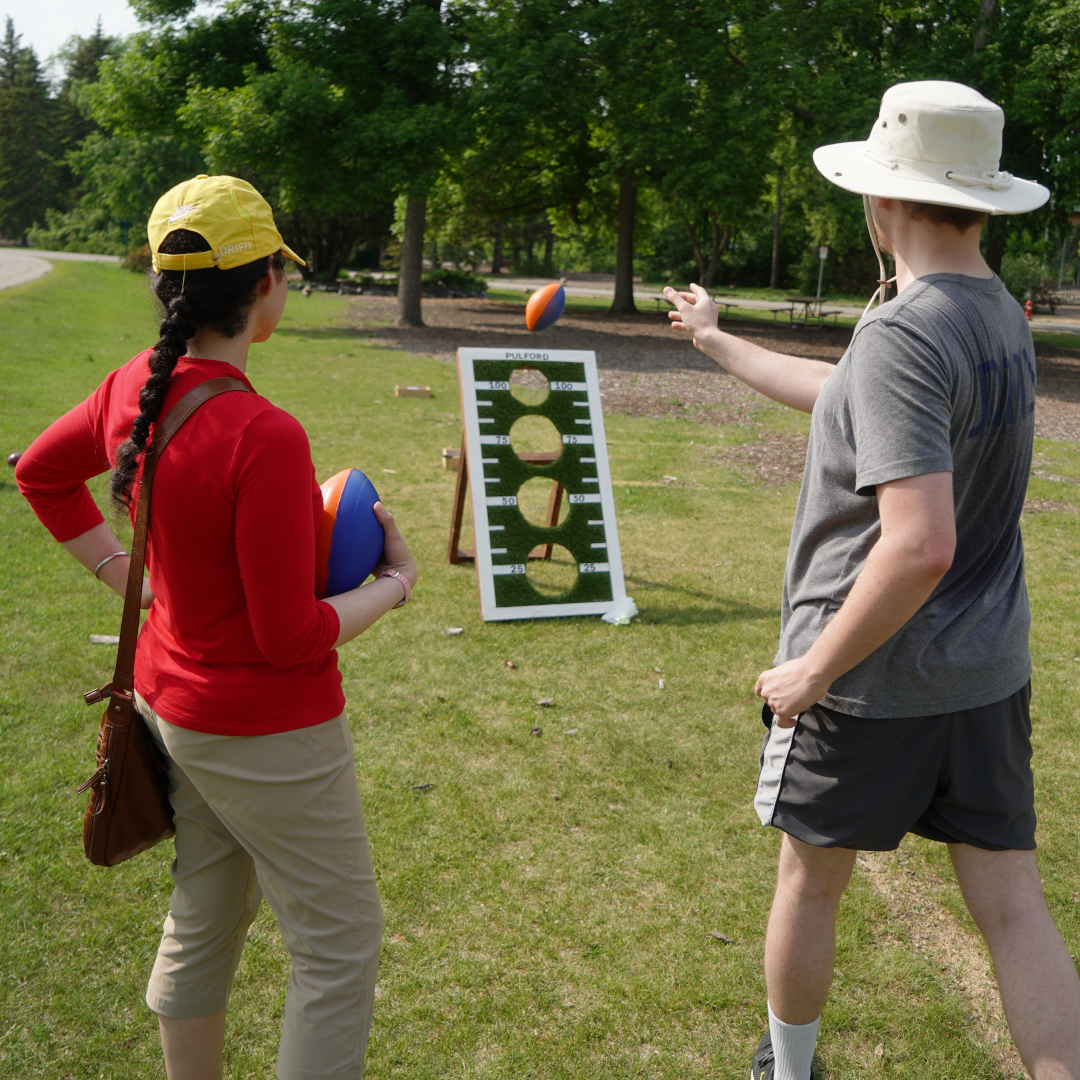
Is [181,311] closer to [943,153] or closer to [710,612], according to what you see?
[943,153]

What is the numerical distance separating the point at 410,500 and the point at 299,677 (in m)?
6.34

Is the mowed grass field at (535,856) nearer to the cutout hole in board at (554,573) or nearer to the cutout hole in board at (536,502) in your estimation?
the cutout hole in board at (554,573)

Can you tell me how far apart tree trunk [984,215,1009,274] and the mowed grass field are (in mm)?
16033

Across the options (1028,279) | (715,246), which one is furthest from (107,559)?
(715,246)

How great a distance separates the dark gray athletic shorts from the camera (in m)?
1.99

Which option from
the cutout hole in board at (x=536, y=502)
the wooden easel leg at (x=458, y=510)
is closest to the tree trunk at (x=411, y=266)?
the cutout hole in board at (x=536, y=502)

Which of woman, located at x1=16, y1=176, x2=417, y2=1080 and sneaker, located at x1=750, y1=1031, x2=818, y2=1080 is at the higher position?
woman, located at x1=16, y1=176, x2=417, y2=1080

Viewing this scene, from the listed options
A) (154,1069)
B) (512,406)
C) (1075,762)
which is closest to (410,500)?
(512,406)

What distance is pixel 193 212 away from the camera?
1.74 m

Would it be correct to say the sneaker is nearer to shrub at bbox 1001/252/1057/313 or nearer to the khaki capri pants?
the khaki capri pants

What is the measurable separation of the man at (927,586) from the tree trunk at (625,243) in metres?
25.8

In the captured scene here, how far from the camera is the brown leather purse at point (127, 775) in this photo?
6.17 feet

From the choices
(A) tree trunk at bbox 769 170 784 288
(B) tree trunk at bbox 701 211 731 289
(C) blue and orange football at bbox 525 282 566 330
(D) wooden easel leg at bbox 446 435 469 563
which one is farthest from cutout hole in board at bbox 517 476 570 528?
(A) tree trunk at bbox 769 170 784 288

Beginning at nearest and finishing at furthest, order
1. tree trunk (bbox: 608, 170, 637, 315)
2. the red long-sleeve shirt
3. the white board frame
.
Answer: the red long-sleeve shirt < the white board frame < tree trunk (bbox: 608, 170, 637, 315)
